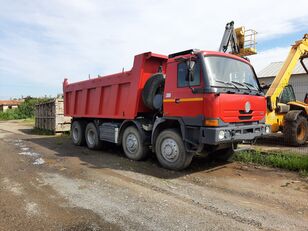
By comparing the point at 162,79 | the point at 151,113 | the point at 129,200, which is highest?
the point at 162,79

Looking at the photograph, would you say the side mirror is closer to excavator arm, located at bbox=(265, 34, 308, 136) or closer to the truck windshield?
the truck windshield

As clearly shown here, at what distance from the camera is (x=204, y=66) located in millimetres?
6062

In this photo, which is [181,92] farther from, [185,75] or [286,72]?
[286,72]

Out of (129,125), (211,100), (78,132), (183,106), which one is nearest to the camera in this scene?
(211,100)

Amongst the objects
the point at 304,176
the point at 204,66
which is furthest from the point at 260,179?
the point at 204,66

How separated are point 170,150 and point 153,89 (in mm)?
1714

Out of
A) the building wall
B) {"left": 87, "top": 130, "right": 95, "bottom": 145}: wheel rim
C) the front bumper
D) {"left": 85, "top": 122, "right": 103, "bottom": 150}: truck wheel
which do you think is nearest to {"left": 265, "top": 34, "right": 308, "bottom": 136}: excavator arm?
the front bumper

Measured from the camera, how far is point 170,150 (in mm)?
6781

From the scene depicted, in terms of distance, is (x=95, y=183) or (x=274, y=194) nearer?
(x=274, y=194)

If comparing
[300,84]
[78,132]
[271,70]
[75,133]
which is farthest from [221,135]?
[271,70]

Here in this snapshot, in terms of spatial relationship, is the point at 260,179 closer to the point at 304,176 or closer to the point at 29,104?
the point at 304,176

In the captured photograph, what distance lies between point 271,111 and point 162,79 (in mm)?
4333

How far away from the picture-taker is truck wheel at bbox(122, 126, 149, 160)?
25.8 ft

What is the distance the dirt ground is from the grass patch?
41cm
